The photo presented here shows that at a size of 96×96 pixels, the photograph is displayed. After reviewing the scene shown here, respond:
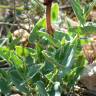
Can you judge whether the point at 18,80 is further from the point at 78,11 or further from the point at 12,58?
the point at 78,11

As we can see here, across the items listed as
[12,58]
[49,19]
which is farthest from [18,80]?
[49,19]

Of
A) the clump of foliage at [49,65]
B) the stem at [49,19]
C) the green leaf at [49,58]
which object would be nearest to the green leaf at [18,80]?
the clump of foliage at [49,65]

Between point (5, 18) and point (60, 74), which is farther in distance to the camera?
point (5, 18)

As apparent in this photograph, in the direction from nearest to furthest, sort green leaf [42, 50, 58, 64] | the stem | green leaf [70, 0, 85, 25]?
1. green leaf [42, 50, 58, 64]
2. green leaf [70, 0, 85, 25]
3. the stem

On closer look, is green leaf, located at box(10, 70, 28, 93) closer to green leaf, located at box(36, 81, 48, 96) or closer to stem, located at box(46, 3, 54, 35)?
green leaf, located at box(36, 81, 48, 96)

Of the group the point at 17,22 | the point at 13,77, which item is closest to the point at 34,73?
the point at 13,77

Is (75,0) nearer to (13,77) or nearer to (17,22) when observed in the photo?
(13,77)

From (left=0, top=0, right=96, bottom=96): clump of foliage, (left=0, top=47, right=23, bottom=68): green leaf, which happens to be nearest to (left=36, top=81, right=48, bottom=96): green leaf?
(left=0, top=0, right=96, bottom=96): clump of foliage

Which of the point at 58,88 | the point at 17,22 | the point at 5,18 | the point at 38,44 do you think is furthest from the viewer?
the point at 5,18
